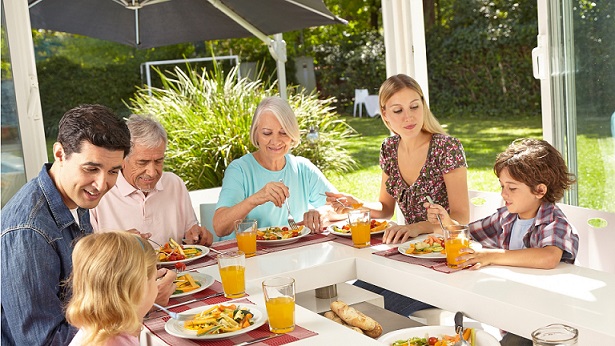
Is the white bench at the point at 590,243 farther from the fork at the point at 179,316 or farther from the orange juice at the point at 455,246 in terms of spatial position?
the fork at the point at 179,316

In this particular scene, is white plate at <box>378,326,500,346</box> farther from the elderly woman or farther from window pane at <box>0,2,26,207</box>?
window pane at <box>0,2,26,207</box>

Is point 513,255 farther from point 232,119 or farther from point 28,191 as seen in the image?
point 232,119

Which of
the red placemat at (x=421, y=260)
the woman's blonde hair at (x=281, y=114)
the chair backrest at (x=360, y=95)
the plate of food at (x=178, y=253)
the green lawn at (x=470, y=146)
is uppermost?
the chair backrest at (x=360, y=95)

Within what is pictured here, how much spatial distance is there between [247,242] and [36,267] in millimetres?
985

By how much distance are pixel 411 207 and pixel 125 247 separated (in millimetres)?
1828

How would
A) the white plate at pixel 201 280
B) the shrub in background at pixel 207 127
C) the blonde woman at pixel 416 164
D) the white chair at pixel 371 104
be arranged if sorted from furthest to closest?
the white chair at pixel 371 104 < the shrub in background at pixel 207 127 < the blonde woman at pixel 416 164 < the white plate at pixel 201 280

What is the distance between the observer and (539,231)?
2.54m

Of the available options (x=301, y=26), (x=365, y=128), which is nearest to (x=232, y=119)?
(x=301, y=26)

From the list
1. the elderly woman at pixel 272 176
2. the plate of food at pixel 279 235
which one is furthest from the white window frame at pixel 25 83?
the plate of food at pixel 279 235

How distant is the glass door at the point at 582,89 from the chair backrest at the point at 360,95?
1021cm

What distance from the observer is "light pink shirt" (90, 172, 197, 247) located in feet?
10.6

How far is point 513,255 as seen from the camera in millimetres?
2373

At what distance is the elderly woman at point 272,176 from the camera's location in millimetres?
3432

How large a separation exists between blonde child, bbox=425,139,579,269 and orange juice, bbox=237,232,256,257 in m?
0.66
